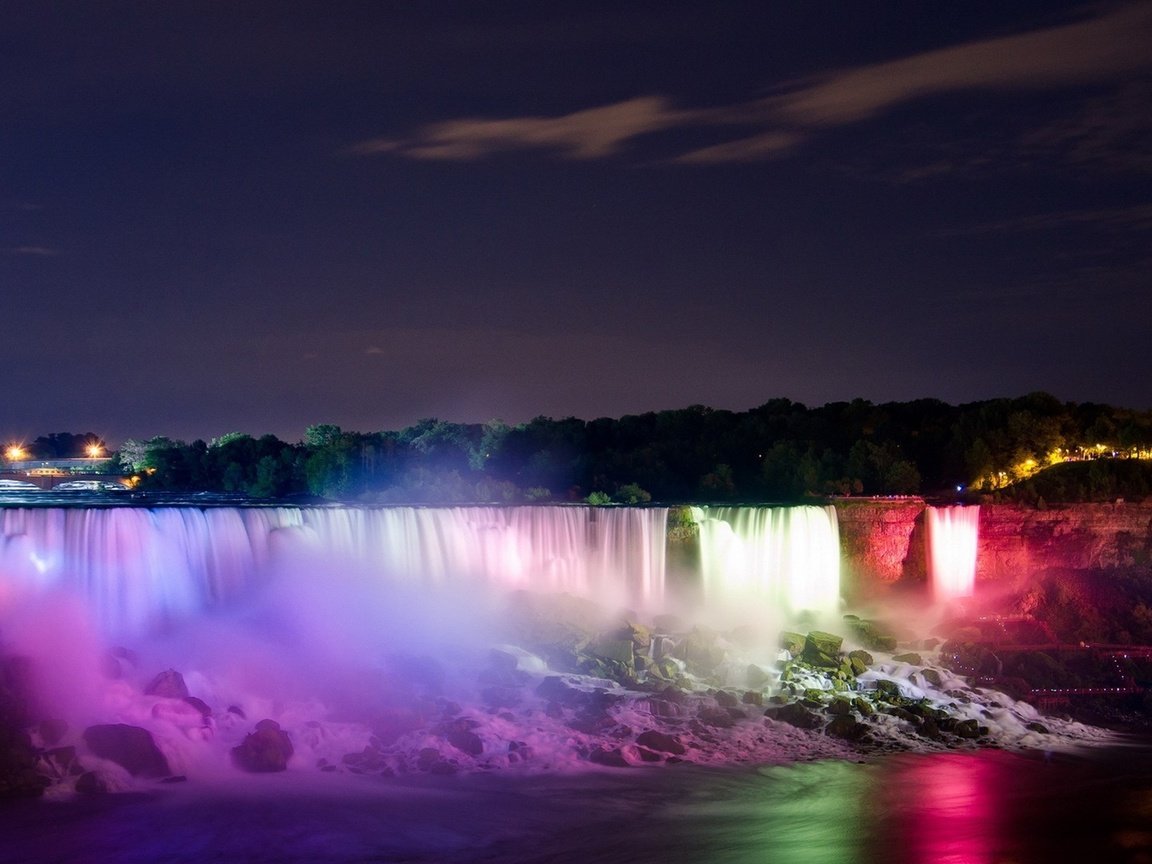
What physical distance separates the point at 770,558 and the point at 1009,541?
9.50 m

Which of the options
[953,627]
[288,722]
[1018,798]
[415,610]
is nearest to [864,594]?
[953,627]

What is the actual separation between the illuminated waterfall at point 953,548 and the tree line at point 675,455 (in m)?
8.97

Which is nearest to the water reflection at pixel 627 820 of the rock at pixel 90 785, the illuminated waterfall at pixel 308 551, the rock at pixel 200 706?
the rock at pixel 90 785

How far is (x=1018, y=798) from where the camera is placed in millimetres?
26484

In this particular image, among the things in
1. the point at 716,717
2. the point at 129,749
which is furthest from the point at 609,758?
the point at 129,749

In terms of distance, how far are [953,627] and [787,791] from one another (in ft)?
55.4

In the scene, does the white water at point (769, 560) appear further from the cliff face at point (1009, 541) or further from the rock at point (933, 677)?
the rock at point (933, 677)

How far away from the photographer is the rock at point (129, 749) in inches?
1009

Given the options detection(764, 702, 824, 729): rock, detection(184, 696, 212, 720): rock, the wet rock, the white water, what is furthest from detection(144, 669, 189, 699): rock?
the white water

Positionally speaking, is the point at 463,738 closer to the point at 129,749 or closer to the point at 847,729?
the point at 129,749

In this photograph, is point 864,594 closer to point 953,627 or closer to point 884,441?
point 953,627

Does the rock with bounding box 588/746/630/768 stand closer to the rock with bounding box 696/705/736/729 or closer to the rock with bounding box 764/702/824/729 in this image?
the rock with bounding box 696/705/736/729

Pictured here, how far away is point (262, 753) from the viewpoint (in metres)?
26.6

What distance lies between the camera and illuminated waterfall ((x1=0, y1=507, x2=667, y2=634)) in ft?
110
